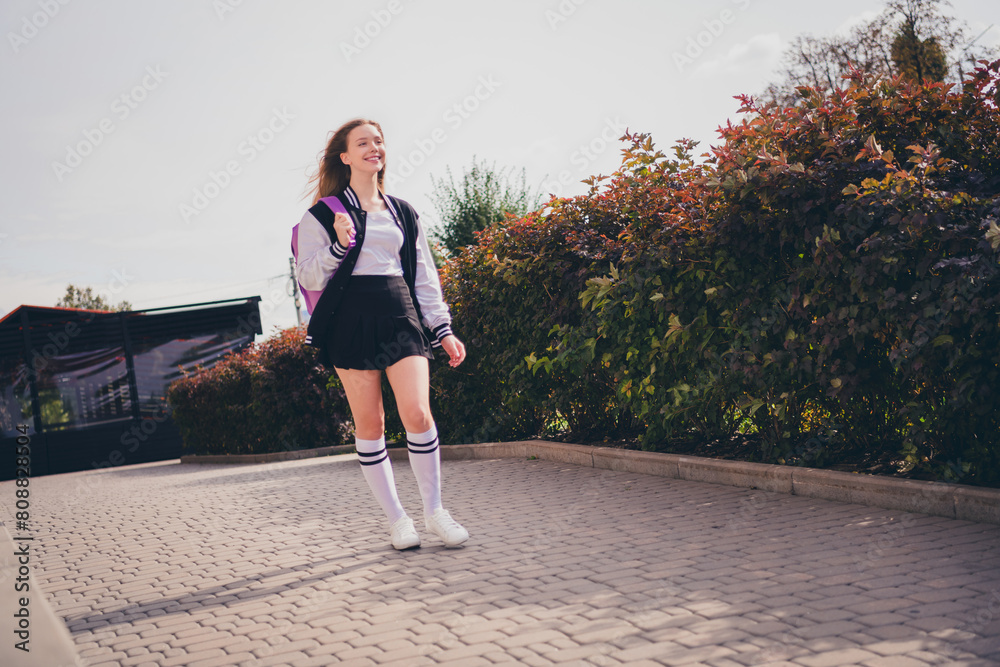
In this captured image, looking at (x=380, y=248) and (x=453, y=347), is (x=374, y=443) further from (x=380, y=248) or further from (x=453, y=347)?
(x=380, y=248)

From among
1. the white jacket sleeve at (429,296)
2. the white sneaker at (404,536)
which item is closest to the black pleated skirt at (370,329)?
the white jacket sleeve at (429,296)

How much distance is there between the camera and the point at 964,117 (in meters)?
4.62

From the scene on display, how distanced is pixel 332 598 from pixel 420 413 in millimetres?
1140

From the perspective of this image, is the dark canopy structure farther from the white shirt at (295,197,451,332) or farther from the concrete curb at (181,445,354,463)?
the white shirt at (295,197,451,332)

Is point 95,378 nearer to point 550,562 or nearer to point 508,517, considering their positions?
point 508,517

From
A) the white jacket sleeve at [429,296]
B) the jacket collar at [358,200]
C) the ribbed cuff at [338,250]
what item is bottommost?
the white jacket sleeve at [429,296]

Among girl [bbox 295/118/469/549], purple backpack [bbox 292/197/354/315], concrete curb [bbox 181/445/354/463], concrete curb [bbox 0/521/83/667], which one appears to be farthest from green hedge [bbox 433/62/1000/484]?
concrete curb [bbox 181/445/354/463]

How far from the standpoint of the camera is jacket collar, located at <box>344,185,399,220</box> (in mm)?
4641

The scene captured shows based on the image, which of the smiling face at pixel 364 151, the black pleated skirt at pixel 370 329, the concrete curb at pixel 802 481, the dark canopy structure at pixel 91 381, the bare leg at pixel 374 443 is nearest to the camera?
the concrete curb at pixel 802 481

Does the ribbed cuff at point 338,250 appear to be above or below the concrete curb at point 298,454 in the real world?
above

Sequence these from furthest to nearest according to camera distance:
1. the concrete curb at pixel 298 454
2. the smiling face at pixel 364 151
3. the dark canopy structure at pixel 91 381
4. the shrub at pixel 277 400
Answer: the dark canopy structure at pixel 91 381 → the shrub at pixel 277 400 → the concrete curb at pixel 298 454 → the smiling face at pixel 364 151

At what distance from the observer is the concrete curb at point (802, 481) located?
13.6 ft

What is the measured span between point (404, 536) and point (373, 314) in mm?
1218

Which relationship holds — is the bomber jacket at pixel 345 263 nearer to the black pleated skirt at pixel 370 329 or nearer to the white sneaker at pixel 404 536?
the black pleated skirt at pixel 370 329
